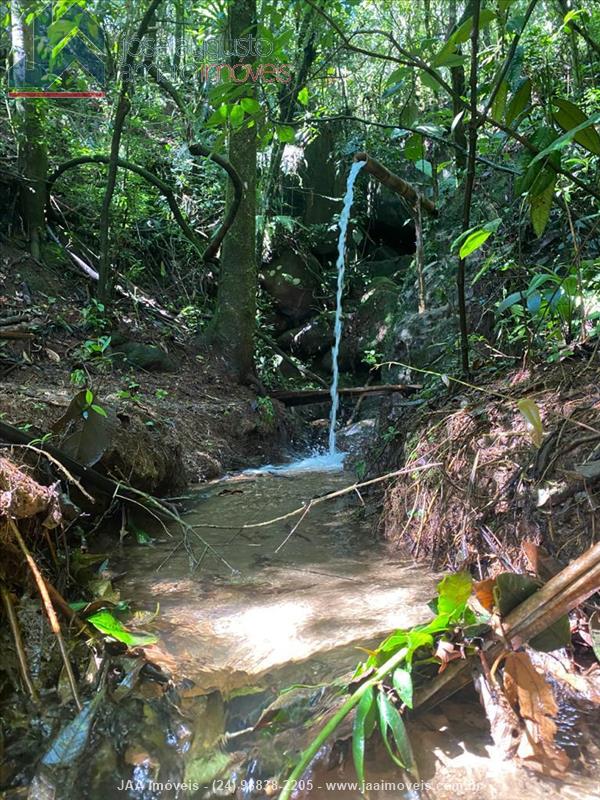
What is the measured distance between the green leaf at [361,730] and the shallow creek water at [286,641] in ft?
0.40

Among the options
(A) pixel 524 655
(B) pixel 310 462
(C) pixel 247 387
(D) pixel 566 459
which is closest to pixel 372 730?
(A) pixel 524 655

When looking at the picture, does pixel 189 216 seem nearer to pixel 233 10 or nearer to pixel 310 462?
pixel 233 10

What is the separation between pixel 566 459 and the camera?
80.4 inches

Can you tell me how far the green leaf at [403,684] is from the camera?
1.26 metres

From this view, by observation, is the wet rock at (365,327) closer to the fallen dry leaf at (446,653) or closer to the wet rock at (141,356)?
the wet rock at (141,356)

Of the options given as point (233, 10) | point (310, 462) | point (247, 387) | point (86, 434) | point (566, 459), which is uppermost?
point (233, 10)

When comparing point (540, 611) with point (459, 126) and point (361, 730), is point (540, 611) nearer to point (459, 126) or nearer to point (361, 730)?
point (361, 730)

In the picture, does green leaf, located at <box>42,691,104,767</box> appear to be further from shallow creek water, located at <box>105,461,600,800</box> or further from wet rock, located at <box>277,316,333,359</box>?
wet rock, located at <box>277,316,333,359</box>

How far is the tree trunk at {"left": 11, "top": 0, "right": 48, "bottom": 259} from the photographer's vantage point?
245 inches

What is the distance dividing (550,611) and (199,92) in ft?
31.2

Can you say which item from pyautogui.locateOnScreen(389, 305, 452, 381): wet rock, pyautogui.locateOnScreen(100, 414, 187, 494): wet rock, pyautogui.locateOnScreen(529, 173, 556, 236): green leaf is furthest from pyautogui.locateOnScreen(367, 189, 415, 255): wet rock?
pyautogui.locateOnScreen(529, 173, 556, 236): green leaf

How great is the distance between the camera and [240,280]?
22.1ft

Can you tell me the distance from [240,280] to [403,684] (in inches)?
235

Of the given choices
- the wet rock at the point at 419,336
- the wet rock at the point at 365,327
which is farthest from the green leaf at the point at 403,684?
the wet rock at the point at 365,327
